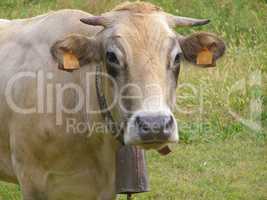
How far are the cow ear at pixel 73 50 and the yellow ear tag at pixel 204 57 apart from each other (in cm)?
60

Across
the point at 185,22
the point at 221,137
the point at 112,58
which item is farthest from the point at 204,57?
the point at 221,137

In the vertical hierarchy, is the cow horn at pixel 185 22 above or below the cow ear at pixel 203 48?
above

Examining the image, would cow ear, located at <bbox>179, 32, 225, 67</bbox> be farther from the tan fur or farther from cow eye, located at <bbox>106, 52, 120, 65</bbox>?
cow eye, located at <bbox>106, 52, 120, 65</bbox>

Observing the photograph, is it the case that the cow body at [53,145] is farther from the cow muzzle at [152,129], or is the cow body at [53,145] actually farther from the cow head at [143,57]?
the cow muzzle at [152,129]

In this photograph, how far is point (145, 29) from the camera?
4.28 meters

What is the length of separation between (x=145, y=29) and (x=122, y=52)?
183 millimetres

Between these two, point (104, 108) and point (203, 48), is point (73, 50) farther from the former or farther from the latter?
point (203, 48)

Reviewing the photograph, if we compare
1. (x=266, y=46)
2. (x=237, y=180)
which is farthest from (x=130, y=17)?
(x=266, y=46)

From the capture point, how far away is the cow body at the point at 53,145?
491 cm

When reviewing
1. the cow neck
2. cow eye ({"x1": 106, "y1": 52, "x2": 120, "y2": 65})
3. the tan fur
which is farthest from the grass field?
cow eye ({"x1": 106, "y1": 52, "x2": 120, "y2": 65})

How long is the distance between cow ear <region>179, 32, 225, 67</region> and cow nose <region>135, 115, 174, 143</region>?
29.0 inches

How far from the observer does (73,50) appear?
4.52 metres

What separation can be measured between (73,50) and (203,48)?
2.50ft

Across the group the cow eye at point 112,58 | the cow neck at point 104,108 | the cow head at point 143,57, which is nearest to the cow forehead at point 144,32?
the cow head at point 143,57
